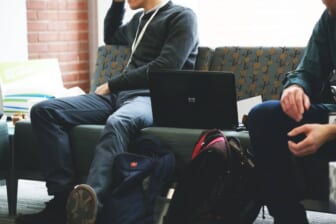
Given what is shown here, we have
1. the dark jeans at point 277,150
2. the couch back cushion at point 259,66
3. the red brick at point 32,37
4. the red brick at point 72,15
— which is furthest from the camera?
the red brick at point 72,15

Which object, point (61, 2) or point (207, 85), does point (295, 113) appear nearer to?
point (207, 85)

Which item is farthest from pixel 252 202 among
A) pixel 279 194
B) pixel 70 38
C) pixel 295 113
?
pixel 70 38

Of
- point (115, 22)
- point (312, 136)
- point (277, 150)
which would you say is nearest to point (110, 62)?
point (115, 22)

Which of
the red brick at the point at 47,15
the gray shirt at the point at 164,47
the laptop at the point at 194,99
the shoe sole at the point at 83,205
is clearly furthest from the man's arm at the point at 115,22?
the shoe sole at the point at 83,205

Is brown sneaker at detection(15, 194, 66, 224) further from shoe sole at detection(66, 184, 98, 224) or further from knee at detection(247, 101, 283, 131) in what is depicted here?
knee at detection(247, 101, 283, 131)

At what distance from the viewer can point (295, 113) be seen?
6.86 ft

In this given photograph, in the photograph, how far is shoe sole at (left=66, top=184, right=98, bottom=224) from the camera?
2.43 m

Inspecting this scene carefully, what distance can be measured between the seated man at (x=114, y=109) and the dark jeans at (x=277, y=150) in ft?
Answer: 2.09

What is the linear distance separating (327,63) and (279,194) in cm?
52

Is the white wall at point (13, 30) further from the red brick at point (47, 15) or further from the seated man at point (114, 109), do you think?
the seated man at point (114, 109)

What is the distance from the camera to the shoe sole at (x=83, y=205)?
2426mm

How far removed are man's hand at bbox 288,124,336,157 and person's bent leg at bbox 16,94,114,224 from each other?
107 centimetres

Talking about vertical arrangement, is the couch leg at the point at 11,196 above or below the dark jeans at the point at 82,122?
below

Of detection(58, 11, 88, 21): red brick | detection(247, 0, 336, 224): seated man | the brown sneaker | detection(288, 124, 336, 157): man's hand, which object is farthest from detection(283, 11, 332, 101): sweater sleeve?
detection(58, 11, 88, 21): red brick
